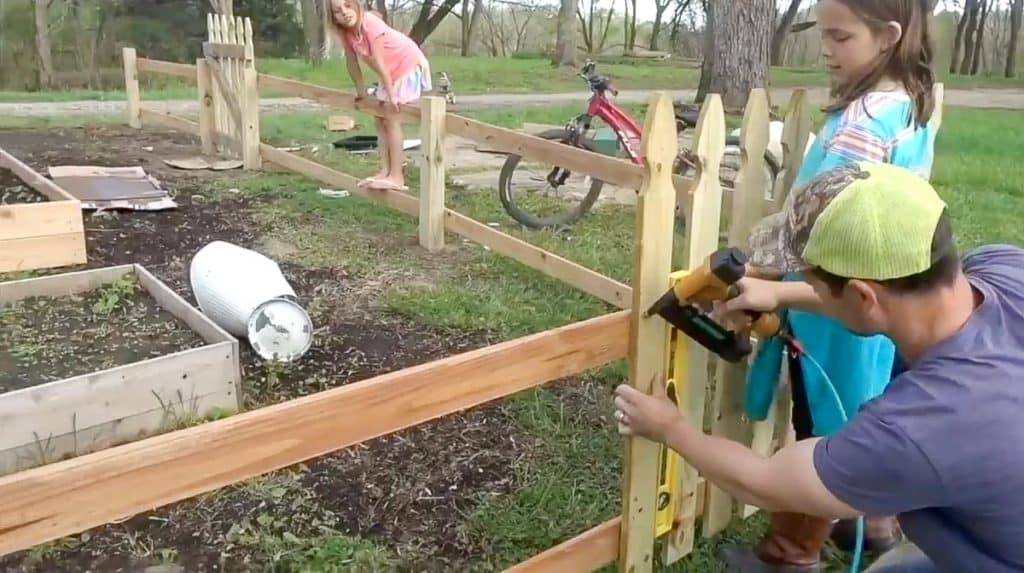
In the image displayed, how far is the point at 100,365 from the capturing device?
158 inches

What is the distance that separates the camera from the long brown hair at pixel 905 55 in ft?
7.47

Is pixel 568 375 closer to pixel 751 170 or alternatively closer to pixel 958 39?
pixel 751 170

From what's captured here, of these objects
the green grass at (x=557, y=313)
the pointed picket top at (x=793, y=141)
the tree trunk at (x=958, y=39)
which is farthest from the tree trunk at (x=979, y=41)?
the pointed picket top at (x=793, y=141)

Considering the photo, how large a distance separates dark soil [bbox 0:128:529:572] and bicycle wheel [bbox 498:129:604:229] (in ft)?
5.67

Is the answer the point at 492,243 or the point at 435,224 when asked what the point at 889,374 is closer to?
the point at 492,243

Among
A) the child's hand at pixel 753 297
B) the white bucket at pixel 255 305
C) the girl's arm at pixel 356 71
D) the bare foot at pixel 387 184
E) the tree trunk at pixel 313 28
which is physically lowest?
the white bucket at pixel 255 305

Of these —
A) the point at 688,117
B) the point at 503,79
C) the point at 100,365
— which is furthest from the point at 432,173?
the point at 503,79

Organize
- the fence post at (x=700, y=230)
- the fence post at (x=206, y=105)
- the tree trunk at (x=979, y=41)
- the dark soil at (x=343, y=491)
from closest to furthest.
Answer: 1. the fence post at (x=700, y=230)
2. the dark soil at (x=343, y=491)
3. the fence post at (x=206, y=105)
4. the tree trunk at (x=979, y=41)

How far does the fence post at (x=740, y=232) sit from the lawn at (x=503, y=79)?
43.4 feet

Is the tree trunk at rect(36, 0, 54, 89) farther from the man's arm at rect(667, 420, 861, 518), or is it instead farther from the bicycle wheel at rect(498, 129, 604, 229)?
the man's arm at rect(667, 420, 861, 518)

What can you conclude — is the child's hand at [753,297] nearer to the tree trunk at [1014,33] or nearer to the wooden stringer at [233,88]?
the wooden stringer at [233,88]

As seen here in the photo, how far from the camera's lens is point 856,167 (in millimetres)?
1685

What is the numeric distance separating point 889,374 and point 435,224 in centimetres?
394

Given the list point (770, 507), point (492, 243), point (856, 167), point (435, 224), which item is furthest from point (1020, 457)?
point (435, 224)
